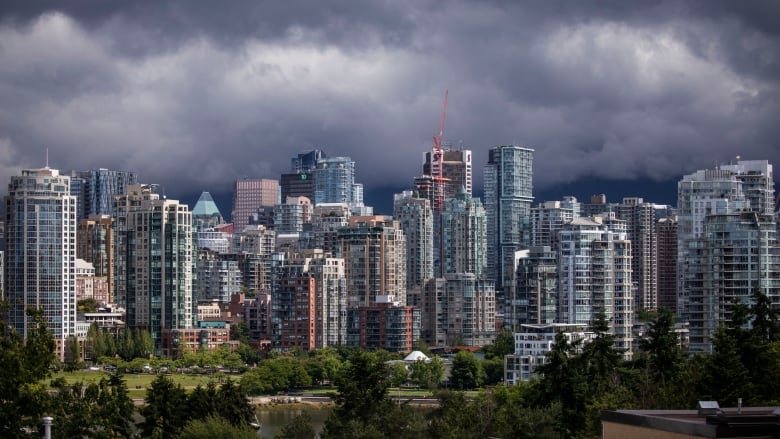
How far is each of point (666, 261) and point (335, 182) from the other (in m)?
74.5

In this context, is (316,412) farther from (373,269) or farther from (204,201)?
(204,201)

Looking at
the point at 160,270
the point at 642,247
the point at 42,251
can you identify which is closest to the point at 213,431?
the point at 42,251

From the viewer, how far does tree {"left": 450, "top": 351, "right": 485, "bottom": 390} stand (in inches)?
2638

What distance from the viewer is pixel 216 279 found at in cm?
11181

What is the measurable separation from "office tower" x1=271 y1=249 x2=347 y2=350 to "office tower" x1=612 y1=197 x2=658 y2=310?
2171cm

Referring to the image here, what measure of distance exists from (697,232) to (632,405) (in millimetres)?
45517

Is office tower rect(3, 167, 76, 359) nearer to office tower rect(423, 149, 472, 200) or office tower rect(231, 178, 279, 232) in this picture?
office tower rect(423, 149, 472, 200)

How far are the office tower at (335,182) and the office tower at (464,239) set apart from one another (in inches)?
2046

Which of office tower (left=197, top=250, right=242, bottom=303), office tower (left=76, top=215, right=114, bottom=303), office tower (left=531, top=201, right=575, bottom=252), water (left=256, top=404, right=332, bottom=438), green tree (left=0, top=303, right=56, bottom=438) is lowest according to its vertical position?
water (left=256, top=404, right=332, bottom=438)

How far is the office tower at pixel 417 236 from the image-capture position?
11150cm

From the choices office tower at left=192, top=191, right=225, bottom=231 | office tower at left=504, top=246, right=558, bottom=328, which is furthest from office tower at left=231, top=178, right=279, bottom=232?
office tower at left=504, top=246, right=558, bottom=328

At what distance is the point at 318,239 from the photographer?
112 metres

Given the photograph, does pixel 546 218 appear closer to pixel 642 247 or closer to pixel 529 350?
pixel 642 247

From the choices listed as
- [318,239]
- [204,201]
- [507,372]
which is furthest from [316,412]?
[204,201]
